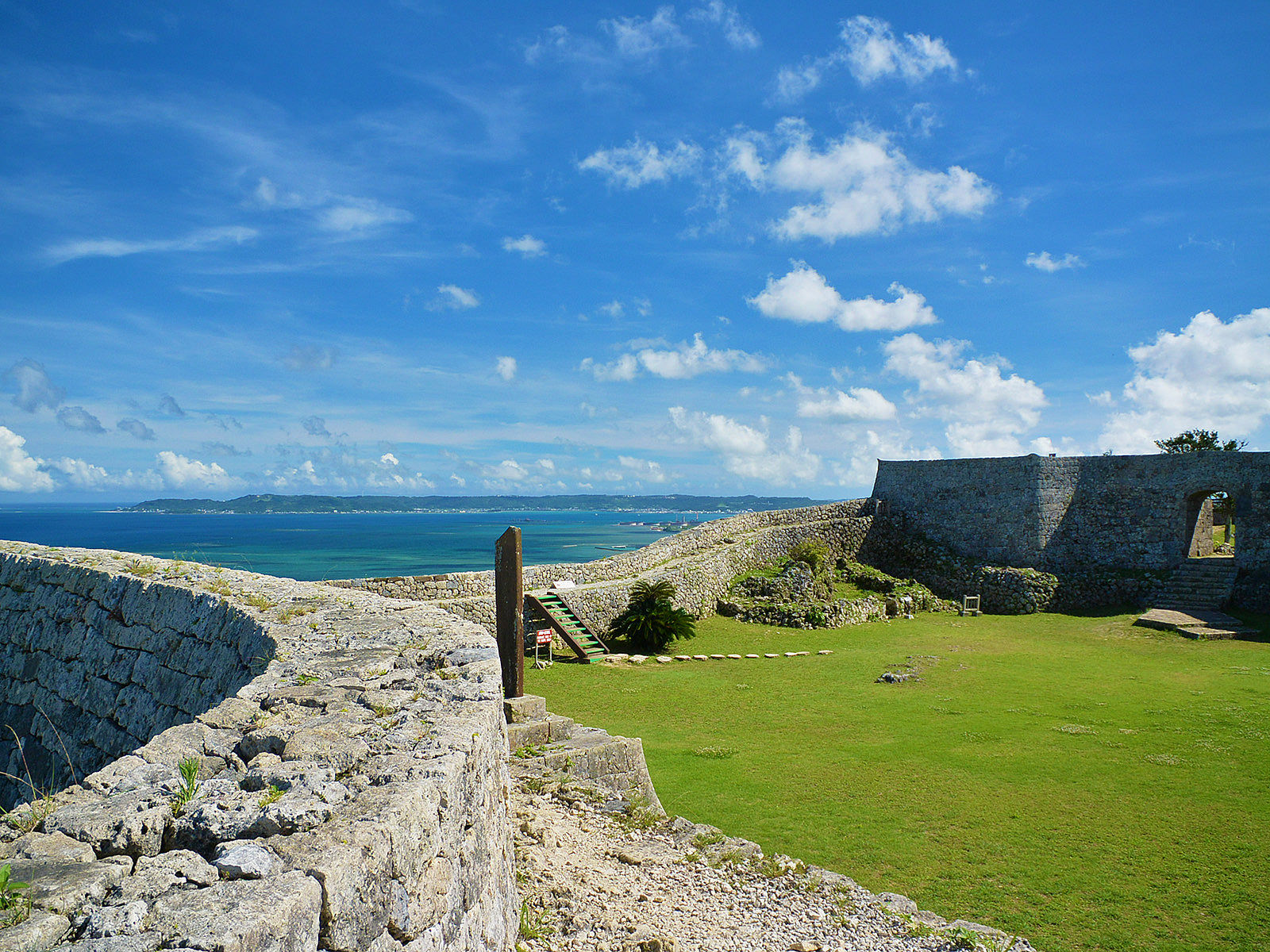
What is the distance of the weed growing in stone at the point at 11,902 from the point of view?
1.85m

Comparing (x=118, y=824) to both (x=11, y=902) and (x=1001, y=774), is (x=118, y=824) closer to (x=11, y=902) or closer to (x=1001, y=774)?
(x=11, y=902)

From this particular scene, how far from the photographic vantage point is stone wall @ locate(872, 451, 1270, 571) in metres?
21.8

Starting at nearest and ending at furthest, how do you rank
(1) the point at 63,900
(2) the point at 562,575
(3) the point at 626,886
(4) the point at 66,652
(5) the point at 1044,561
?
1. (1) the point at 63,900
2. (3) the point at 626,886
3. (4) the point at 66,652
4. (2) the point at 562,575
5. (5) the point at 1044,561

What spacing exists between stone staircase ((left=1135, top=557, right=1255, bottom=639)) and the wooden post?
17756 mm

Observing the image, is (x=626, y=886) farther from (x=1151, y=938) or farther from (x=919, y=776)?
(x=919, y=776)

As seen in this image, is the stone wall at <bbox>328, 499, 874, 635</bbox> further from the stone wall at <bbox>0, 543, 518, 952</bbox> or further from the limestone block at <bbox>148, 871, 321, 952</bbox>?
the limestone block at <bbox>148, 871, 321, 952</bbox>

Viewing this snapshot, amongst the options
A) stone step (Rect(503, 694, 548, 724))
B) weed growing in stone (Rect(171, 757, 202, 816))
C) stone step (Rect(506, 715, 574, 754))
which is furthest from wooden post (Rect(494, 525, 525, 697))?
weed growing in stone (Rect(171, 757, 202, 816))

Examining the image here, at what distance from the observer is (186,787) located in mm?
2689

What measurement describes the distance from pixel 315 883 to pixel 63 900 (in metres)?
0.63

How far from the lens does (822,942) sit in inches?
182

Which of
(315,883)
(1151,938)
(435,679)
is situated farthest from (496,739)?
(1151,938)

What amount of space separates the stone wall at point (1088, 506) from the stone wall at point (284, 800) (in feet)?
78.4

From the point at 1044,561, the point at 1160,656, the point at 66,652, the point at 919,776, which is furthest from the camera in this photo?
the point at 1044,561

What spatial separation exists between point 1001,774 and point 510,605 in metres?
6.02
